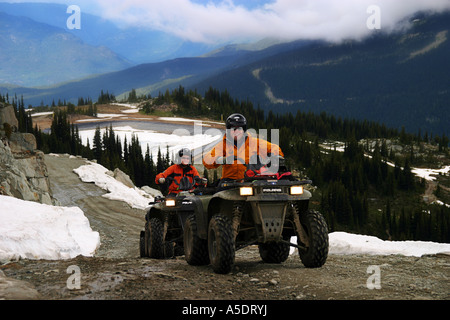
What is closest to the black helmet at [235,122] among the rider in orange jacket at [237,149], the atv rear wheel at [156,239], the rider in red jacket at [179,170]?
the rider in orange jacket at [237,149]

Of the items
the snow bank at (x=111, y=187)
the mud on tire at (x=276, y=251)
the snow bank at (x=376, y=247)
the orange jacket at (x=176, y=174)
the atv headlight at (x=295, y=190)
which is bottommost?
the snow bank at (x=111, y=187)

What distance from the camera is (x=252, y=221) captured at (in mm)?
10242

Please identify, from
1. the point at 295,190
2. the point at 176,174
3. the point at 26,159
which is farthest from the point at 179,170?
the point at 26,159

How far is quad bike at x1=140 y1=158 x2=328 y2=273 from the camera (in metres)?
9.55

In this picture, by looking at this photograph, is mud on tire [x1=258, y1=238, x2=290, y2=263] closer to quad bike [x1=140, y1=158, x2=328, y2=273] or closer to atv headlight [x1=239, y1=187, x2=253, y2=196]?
quad bike [x1=140, y1=158, x2=328, y2=273]

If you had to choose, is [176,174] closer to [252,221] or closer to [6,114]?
[252,221]

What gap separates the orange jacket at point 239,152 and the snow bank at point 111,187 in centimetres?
3100

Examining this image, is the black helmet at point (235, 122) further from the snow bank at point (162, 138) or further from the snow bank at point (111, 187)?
the snow bank at point (162, 138)

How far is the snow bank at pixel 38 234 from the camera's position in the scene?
13.4 metres

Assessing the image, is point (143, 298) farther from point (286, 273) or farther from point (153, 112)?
point (153, 112)

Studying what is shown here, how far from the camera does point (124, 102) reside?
196m

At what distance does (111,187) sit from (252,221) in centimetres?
3833
